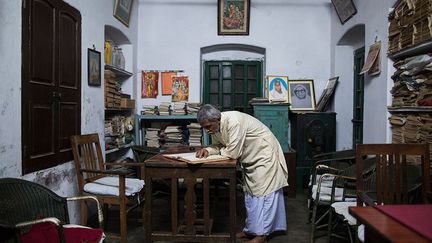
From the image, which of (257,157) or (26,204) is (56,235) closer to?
(26,204)

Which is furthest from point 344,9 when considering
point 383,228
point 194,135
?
point 383,228

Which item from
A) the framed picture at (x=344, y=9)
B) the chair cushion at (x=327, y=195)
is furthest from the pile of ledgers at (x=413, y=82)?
the framed picture at (x=344, y=9)

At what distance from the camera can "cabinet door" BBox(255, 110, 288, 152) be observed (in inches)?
203

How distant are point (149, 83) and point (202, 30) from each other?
1285 mm

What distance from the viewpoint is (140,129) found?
5562 mm

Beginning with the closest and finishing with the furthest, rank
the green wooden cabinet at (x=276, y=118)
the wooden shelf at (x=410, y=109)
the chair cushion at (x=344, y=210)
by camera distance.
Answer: the chair cushion at (x=344, y=210), the wooden shelf at (x=410, y=109), the green wooden cabinet at (x=276, y=118)

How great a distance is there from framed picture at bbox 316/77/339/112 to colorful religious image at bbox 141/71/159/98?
9.06 ft

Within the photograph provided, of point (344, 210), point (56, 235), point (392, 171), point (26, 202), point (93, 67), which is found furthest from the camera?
point (93, 67)

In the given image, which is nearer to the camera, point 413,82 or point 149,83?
point 413,82

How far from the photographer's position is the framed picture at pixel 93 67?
3.78m

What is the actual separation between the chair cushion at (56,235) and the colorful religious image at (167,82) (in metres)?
3.77

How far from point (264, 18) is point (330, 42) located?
120 cm

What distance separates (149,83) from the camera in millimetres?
5707

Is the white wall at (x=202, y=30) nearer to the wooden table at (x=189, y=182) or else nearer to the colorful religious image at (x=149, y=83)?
the colorful religious image at (x=149, y=83)
